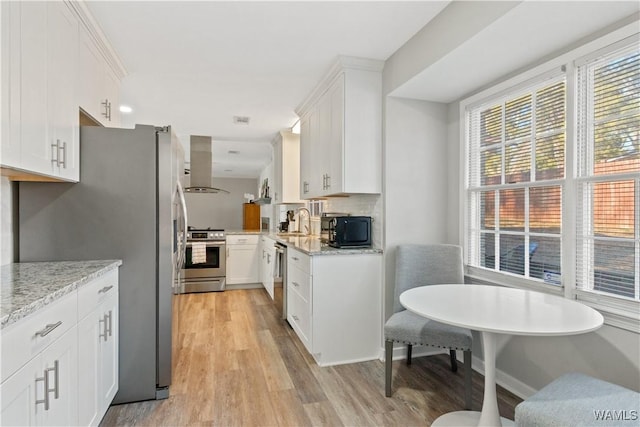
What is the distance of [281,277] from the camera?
385cm

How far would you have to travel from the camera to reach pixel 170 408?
2111 millimetres

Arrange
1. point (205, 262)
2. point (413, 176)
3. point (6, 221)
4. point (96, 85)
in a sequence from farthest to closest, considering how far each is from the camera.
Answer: point (205, 262) → point (413, 176) → point (96, 85) → point (6, 221)

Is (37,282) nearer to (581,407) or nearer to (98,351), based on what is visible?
(98,351)

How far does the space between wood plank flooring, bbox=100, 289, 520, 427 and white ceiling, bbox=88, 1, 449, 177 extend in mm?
1891

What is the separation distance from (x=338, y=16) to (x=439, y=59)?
698 mm

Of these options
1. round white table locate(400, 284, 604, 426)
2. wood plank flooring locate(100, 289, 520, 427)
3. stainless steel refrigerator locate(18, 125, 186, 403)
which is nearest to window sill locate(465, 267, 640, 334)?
round white table locate(400, 284, 604, 426)

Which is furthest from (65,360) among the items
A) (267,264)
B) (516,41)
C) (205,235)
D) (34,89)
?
(205,235)

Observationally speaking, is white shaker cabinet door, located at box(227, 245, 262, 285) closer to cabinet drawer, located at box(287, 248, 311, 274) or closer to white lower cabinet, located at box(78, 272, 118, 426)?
cabinet drawer, located at box(287, 248, 311, 274)

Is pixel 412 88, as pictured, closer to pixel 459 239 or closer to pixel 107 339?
pixel 459 239

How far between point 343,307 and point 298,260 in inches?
25.5

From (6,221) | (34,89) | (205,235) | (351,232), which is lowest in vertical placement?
(205,235)

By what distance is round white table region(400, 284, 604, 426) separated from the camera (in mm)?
1428

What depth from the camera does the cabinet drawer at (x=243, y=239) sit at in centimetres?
554

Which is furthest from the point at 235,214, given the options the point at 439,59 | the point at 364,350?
the point at 439,59
